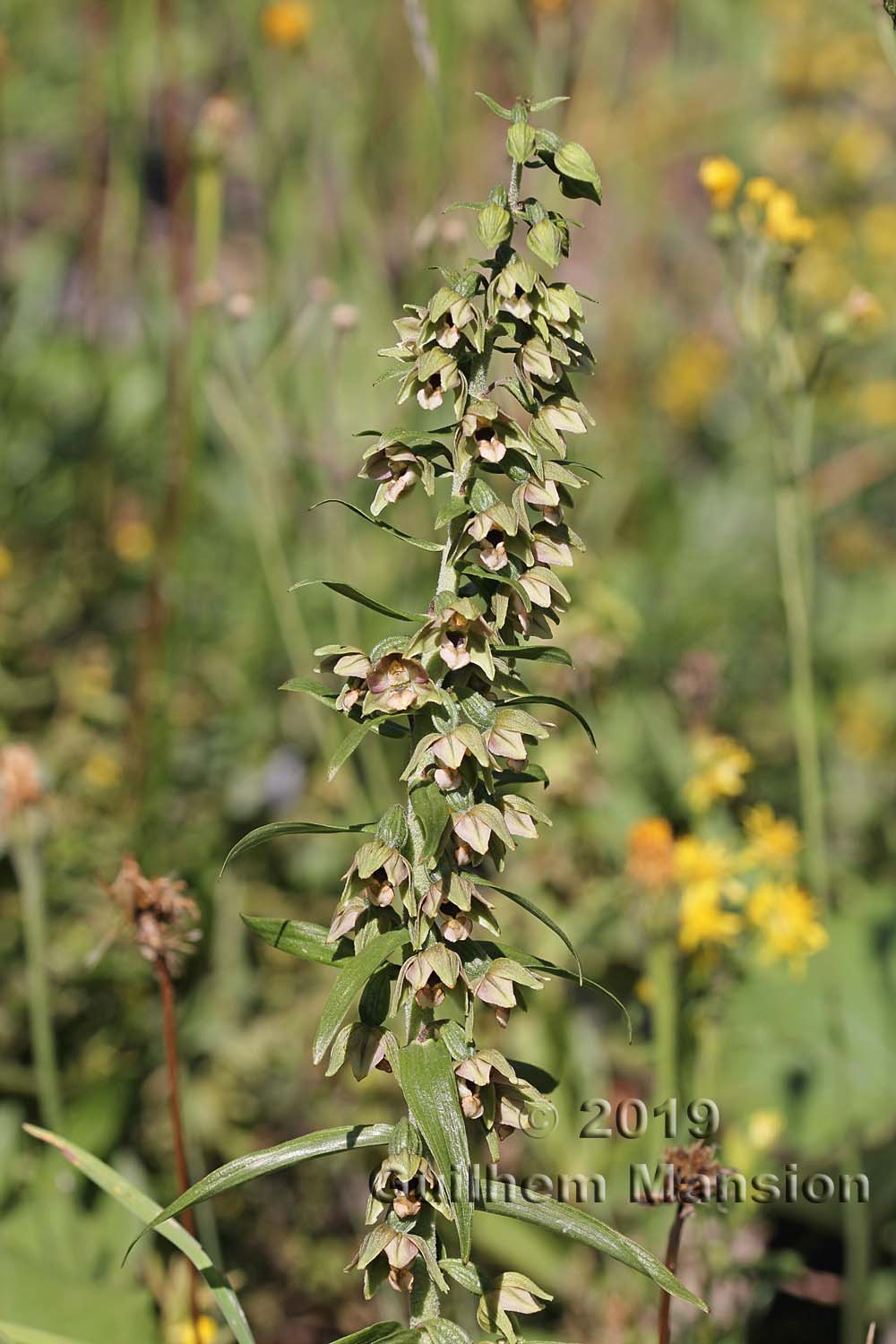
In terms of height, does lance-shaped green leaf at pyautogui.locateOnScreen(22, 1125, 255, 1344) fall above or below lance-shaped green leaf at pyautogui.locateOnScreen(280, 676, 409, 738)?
below

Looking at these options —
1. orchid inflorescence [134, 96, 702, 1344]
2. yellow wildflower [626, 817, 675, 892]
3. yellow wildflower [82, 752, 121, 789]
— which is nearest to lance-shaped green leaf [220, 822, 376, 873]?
orchid inflorescence [134, 96, 702, 1344]

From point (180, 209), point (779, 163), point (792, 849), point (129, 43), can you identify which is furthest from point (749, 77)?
point (792, 849)

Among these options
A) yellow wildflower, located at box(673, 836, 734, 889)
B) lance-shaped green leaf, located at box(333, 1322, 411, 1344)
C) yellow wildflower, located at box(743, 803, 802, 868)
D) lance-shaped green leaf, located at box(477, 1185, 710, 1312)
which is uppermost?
yellow wildflower, located at box(743, 803, 802, 868)

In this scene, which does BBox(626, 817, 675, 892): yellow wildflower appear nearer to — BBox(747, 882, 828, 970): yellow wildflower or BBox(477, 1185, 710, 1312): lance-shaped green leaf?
BBox(747, 882, 828, 970): yellow wildflower

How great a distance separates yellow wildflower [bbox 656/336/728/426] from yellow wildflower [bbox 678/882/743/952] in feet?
8.65

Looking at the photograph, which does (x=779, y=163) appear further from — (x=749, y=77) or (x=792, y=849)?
(x=792, y=849)

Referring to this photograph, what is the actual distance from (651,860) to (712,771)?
1.13 feet

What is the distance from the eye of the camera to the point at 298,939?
0.93 m

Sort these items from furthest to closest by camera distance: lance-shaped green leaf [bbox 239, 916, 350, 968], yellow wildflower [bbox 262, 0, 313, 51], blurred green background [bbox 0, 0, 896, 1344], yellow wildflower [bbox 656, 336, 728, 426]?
yellow wildflower [bbox 656, 336, 728, 426] < yellow wildflower [bbox 262, 0, 313, 51] < blurred green background [bbox 0, 0, 896, 1344] < lance-shaped green leaf [bbox 239, 916, 350, 968]

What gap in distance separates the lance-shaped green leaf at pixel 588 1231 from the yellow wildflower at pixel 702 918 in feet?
2.54

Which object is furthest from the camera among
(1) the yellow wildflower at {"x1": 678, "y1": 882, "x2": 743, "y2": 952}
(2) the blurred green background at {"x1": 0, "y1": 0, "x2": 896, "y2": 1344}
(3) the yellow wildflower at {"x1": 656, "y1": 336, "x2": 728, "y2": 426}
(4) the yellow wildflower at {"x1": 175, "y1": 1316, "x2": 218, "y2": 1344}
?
(3) the yellow wildflower at {"x1": 656, "y1": 336, "x2": 728, "y2": 426}

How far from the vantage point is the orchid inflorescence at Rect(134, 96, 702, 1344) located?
817 mm

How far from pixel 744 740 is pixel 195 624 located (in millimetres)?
1175

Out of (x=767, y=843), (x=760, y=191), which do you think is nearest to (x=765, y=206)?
(x=760, y=191)
